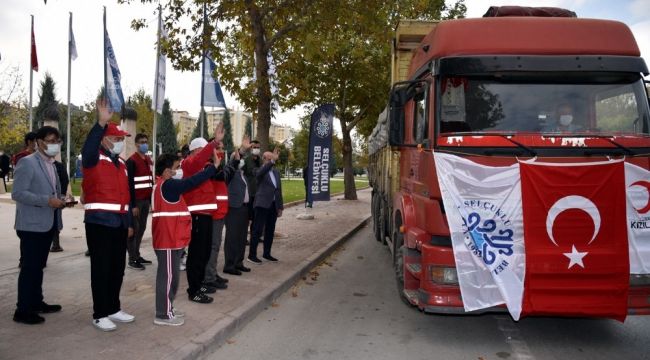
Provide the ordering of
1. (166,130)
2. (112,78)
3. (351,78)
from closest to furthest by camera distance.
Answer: (112,78), (351,78), (166,130)

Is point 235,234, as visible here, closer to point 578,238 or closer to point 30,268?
point 30,268

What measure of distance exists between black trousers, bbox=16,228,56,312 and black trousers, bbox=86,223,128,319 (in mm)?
550

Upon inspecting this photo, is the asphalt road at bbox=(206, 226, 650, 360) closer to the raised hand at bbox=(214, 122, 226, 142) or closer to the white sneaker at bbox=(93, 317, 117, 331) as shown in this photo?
the white sneaker at bbox=(93, 317, 117, 331)

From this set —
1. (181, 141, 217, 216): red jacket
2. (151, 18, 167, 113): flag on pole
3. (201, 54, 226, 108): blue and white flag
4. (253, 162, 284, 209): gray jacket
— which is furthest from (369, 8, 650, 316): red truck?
(151, 18, 167, 113): flag on pole

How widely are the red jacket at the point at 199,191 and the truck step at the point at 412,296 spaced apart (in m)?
2.33

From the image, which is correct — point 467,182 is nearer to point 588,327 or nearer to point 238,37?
point 588,327

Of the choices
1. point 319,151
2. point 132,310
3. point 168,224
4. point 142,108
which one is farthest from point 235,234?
point 142,108

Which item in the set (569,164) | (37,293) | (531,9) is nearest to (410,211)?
(569,164)

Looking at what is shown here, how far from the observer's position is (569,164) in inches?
172

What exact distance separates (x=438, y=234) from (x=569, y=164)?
1.28m

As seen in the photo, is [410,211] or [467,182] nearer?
[467,182]

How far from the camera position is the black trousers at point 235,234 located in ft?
23.5

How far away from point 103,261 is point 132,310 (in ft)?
3.23

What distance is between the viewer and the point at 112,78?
17484mm
